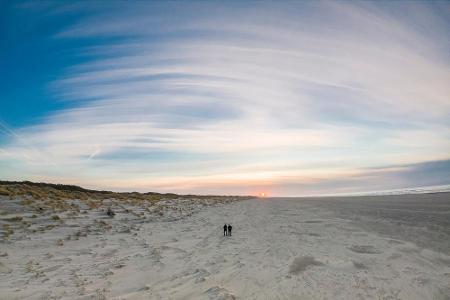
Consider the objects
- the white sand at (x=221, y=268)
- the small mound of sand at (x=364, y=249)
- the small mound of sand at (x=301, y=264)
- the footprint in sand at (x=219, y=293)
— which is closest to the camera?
the footprint in sand at (x=219, y=293)

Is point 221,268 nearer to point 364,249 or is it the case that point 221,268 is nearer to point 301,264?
point 301,264

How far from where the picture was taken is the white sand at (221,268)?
762 cm

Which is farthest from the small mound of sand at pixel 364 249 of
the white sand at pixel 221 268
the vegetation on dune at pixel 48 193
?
the vegetation on dune at pixel 48 193

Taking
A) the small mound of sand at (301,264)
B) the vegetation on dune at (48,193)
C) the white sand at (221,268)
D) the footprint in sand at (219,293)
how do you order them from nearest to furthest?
the footprint in sand at (219,293) → the white sand at (221,268) → the small mound of sand at (301,264) → the vegetation on dune at (48,193)

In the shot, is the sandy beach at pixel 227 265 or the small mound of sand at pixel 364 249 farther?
the small mound of sand at pixel 364 249

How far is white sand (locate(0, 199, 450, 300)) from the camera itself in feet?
25.0

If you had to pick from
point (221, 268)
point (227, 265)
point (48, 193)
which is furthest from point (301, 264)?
point (48, 193)

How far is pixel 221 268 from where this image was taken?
388 inches

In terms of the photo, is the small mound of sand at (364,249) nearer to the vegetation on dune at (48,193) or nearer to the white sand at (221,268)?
the white sand at (221,268)

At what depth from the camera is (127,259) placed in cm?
1112

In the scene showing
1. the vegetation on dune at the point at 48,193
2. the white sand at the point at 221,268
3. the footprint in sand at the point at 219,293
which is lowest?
the footprint in sand at the point at 219,293

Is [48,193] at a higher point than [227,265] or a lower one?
higher

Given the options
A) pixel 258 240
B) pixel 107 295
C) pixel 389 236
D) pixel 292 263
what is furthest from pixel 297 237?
pixel 107 295

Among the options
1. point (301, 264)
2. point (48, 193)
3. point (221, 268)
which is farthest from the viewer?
point (48, 193)
